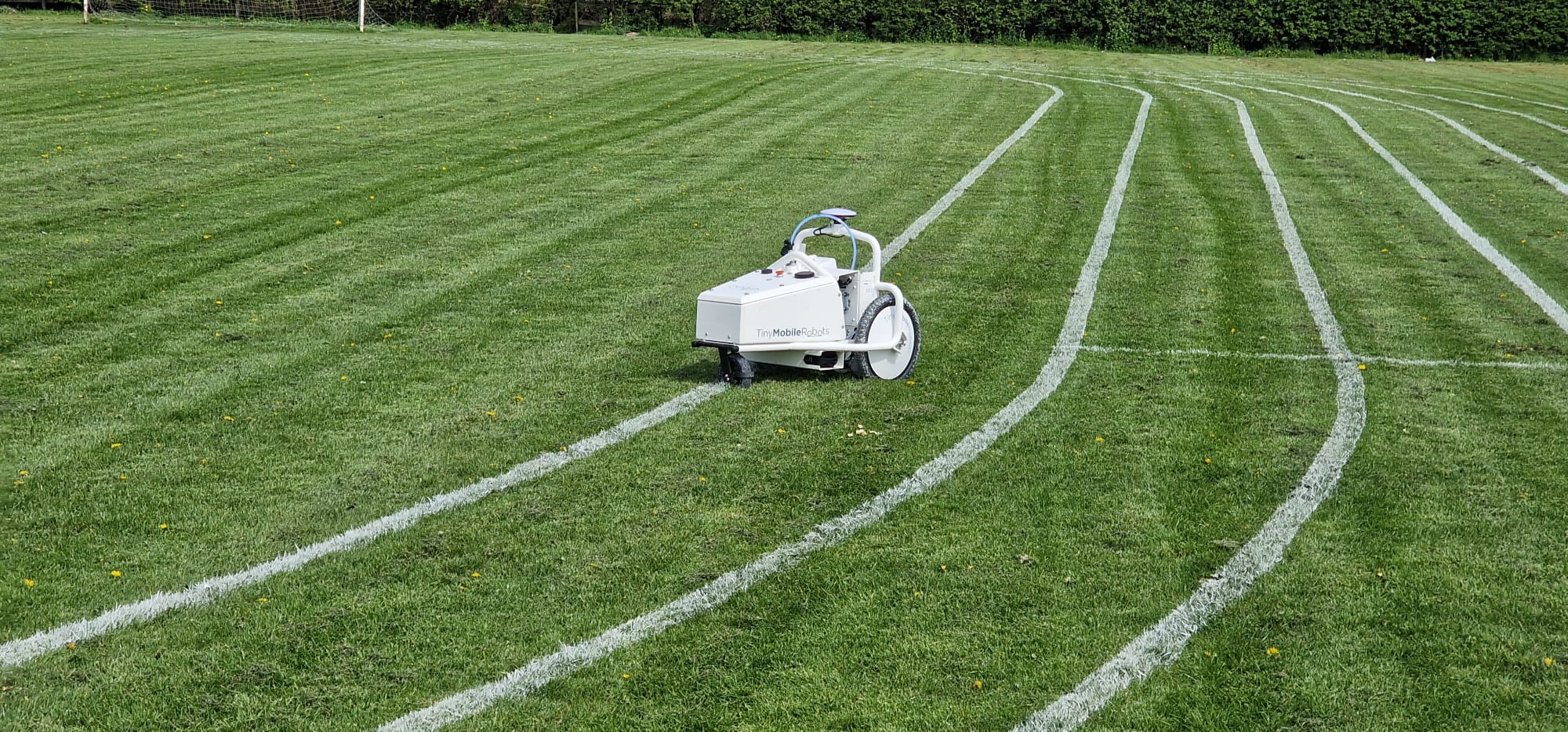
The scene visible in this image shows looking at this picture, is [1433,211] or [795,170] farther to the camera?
[795,170]

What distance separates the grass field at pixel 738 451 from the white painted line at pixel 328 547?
34 mm

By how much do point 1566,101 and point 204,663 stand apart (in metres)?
32.7

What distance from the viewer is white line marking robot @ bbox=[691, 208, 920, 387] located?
9.59m

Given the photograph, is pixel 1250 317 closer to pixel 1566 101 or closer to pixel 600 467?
pixel 600 467

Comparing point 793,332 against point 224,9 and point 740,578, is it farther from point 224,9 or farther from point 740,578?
point 224,9

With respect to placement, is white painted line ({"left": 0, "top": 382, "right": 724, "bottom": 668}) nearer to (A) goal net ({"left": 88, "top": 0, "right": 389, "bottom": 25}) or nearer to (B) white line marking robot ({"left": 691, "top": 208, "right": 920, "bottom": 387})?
(B) white line marking robot ({"left": 691, "top": 208, "right": 920, "bottom": 387})

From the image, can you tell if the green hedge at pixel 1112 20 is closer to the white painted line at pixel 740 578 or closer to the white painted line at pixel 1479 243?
the white painted line at pixel 1479 243

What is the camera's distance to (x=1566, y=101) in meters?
31.2

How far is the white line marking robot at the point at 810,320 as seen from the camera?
31.5 feet

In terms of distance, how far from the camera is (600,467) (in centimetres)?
821

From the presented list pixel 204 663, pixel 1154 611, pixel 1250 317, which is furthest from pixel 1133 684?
pixel 1250 317

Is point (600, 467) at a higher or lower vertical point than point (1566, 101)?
lower

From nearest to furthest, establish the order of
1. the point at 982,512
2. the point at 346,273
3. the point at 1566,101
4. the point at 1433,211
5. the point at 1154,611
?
1. the point at 1154,611
2. the point at 982,512
3. the point at 346,273
4. the point at 1433,211
5. the point at 1566,101

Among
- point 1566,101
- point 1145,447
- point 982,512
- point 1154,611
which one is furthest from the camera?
point 1566,101
